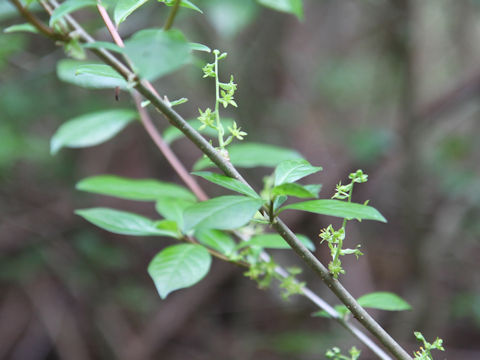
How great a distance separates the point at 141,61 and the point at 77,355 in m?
2.56

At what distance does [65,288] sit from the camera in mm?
2744

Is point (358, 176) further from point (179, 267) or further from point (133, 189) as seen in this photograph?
point (133, 189)

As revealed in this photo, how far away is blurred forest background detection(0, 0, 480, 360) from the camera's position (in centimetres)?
208

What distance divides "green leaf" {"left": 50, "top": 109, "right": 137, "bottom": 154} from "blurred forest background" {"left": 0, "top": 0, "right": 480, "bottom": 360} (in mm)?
1095

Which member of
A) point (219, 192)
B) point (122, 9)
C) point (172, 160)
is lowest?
point (219, 192)

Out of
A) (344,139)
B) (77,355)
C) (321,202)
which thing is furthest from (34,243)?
(321,202)

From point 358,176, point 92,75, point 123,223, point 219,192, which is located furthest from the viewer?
point 219,192

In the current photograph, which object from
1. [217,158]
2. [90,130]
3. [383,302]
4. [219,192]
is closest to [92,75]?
[90,130]

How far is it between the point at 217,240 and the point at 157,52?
41cm

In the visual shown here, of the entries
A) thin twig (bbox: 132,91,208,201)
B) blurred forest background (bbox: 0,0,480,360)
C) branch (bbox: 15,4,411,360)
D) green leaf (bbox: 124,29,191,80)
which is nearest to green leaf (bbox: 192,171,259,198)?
branch (bbox: 15,4,411,360)

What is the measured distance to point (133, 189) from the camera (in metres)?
0.77

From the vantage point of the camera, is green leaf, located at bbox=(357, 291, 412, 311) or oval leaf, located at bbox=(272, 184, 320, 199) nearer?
oval leaf, located at bbox=(272, 184, 320, 199)

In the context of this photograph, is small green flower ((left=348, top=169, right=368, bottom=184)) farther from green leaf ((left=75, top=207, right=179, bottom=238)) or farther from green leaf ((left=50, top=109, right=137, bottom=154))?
green leaf ((left=50, top=109, right=137, bottom=154))

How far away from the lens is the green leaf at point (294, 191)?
41cm
